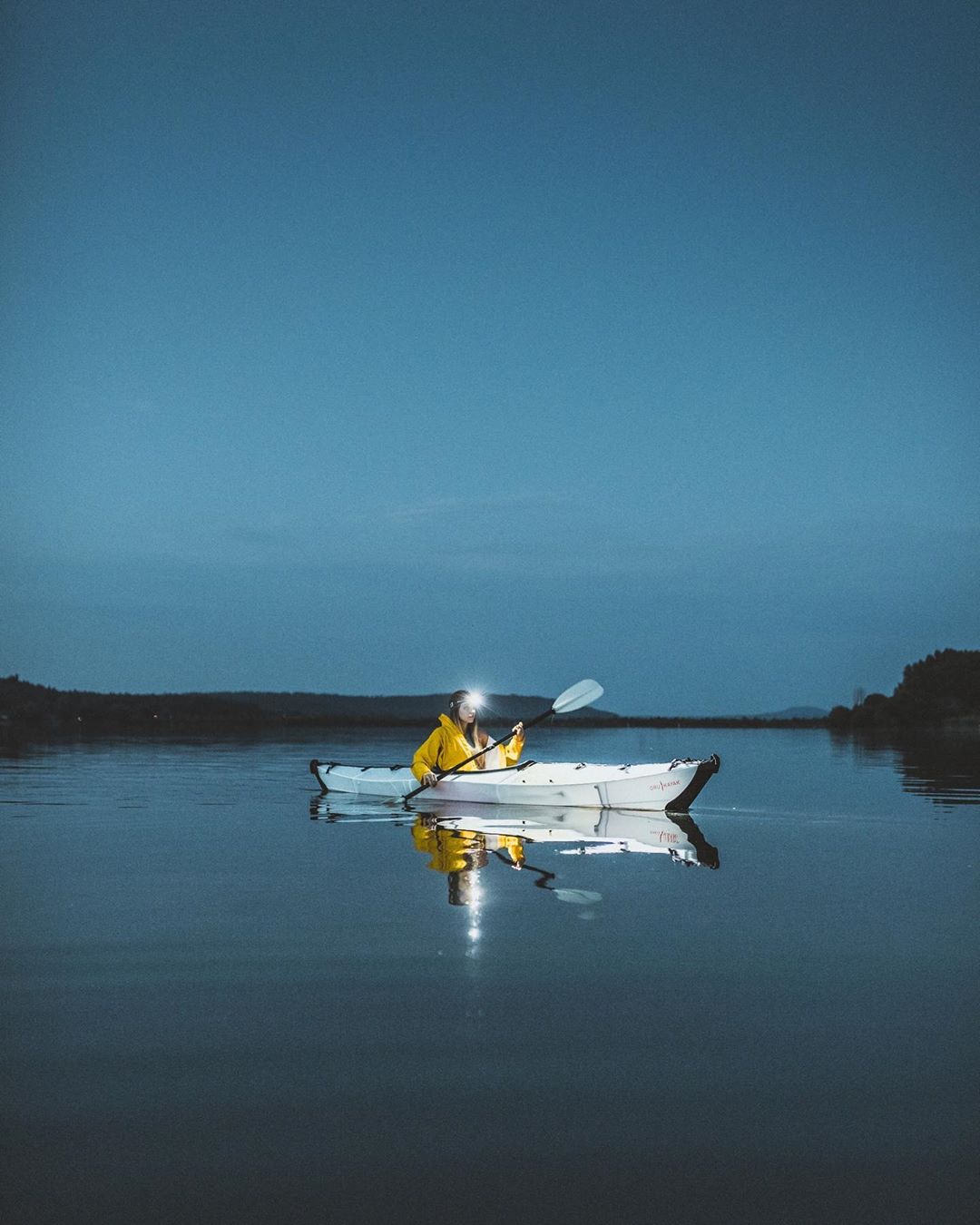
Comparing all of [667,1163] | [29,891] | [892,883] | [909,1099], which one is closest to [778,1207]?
[667,1163]

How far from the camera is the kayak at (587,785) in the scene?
1683 cm

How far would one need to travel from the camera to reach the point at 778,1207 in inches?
149

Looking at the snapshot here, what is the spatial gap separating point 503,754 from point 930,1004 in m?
12.5

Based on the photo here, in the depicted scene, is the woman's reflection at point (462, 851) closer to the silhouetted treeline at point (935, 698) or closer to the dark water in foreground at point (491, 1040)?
the dark water in foreground at point (491, 1040)

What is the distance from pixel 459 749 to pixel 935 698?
8761 centimetres

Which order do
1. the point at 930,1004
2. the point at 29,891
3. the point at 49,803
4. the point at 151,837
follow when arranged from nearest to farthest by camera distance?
the point at 930,1004, the point at 29,891, the point at 151,837, the point at 49,803

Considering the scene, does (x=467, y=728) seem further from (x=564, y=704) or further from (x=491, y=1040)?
(x=491, y=1040)

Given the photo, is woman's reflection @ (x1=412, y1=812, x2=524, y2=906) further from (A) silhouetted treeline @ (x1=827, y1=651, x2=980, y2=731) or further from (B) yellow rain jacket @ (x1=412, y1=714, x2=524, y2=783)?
(A) silhouetted treeline @ (x1=827, y1=651, x2=980, y2=731)

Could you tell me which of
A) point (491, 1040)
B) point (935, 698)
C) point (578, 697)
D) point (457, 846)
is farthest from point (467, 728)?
point (935, 698)

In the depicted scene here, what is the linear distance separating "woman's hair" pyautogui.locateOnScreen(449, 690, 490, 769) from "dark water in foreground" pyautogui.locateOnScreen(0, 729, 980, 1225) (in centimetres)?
554

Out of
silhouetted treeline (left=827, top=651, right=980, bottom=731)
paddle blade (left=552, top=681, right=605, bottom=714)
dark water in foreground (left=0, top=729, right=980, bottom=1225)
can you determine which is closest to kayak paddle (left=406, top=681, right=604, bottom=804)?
paddle blade (left=552, top=681, right=605, bottom=714)

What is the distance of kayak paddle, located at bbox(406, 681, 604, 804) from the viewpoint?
1834 cm

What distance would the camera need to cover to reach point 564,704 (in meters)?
19.6

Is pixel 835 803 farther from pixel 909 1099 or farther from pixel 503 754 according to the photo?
pixel 909 1099
